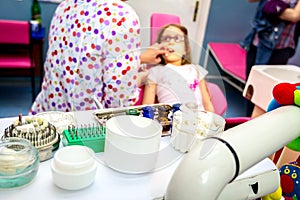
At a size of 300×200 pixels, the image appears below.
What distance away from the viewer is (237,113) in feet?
10.2

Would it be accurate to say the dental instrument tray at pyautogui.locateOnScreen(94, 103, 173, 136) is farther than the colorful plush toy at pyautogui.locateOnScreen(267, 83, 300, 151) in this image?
Yes

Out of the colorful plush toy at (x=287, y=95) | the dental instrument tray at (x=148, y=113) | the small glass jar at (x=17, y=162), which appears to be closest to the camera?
the colorful plush toy at (x=287, y=95)

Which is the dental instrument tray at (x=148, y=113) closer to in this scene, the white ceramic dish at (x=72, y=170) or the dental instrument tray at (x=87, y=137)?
the dental instrument tray at (x=87, y=137)

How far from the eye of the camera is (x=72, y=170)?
2.30ft

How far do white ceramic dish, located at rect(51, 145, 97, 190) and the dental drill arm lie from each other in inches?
12.4

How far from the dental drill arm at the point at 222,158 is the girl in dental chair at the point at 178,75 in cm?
60

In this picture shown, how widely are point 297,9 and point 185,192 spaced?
188cm

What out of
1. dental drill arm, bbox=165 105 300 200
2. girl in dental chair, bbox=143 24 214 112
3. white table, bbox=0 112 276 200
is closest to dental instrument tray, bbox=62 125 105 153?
white table, bbox=0 112 276 200

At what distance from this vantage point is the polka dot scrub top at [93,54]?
3.35ft

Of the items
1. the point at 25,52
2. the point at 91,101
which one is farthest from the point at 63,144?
the point at 25,52

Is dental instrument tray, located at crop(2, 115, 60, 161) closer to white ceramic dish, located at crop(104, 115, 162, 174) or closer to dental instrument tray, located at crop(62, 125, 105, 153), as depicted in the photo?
dental instrument tray, located at crop(62, 125, 105, 153)

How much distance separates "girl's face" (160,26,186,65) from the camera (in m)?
1.21

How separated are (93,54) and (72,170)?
477 millimetres

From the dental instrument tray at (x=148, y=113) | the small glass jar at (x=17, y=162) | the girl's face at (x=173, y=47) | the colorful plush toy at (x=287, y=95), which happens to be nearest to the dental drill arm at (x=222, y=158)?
the colorful plush toy at (x=287, y=95)
